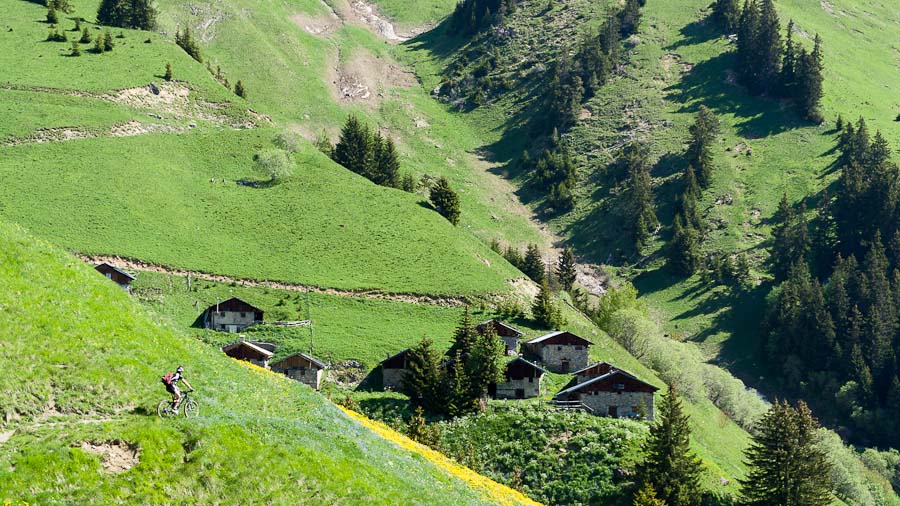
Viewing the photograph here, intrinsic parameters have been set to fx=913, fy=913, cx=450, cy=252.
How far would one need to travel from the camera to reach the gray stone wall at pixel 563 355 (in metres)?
97.6

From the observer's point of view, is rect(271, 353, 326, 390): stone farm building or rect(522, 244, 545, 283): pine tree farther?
rect(522, 244, 545, 283): pine tree

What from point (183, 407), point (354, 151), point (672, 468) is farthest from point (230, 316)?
point (183, 407)

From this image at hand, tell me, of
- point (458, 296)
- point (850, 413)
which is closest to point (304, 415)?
point (458, 296)

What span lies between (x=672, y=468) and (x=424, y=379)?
943 inches

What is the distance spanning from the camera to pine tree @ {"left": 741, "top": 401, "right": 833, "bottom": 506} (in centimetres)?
6912

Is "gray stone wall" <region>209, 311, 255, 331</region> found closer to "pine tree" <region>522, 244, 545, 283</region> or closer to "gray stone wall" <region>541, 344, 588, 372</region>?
"gray stone wall" <region>541, 344, 588, 372</region>

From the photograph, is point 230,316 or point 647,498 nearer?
point 647,498

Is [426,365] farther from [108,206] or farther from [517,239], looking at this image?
[517,239]

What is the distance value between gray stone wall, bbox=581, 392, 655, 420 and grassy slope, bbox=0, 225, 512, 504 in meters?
39.8

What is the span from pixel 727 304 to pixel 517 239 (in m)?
41.2

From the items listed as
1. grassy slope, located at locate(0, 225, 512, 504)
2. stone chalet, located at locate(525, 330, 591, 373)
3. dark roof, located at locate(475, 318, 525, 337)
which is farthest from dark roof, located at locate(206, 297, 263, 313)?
grassy slope, located at locate(0, 225, 512, 504)

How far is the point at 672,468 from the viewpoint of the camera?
68.8 metres

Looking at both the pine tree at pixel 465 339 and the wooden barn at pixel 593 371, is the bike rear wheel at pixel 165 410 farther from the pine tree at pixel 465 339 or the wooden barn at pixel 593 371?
the wooden barn at pixel 593 371

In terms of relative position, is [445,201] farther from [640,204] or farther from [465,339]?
[640,204]
